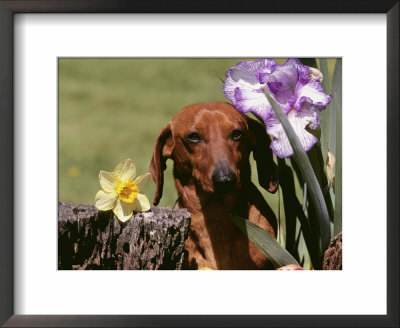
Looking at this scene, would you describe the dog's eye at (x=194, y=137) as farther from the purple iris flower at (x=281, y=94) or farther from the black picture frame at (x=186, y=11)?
the black picture frame at (x=186, y=11)

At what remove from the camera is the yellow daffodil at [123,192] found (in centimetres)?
329

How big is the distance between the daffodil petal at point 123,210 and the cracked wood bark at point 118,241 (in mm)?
14

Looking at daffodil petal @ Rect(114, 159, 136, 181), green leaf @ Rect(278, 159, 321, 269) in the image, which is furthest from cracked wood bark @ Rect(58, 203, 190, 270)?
green leaf @ Rect(278, 159, 321, 269)

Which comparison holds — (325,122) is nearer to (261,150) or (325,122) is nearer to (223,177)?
(261,150)

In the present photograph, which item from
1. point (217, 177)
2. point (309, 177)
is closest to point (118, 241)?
point (217, 177)

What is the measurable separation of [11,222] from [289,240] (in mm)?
898

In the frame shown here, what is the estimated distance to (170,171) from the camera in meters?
3.30

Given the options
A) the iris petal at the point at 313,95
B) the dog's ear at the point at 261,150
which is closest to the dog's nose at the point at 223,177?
the dog's ear at the point at 261,150

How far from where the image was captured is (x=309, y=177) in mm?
3291

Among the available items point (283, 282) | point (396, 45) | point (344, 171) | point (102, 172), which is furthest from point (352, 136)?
point (102, 172)

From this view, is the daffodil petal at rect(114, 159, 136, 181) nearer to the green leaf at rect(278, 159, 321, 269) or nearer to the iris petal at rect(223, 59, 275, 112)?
the iris petal at rect(223, 59, 275, 112)

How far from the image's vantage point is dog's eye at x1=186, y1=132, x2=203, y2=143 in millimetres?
3269

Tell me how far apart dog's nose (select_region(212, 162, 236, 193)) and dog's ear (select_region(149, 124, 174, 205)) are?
0.57 feet

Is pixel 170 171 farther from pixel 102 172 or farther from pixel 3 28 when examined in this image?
pixel 3 28
